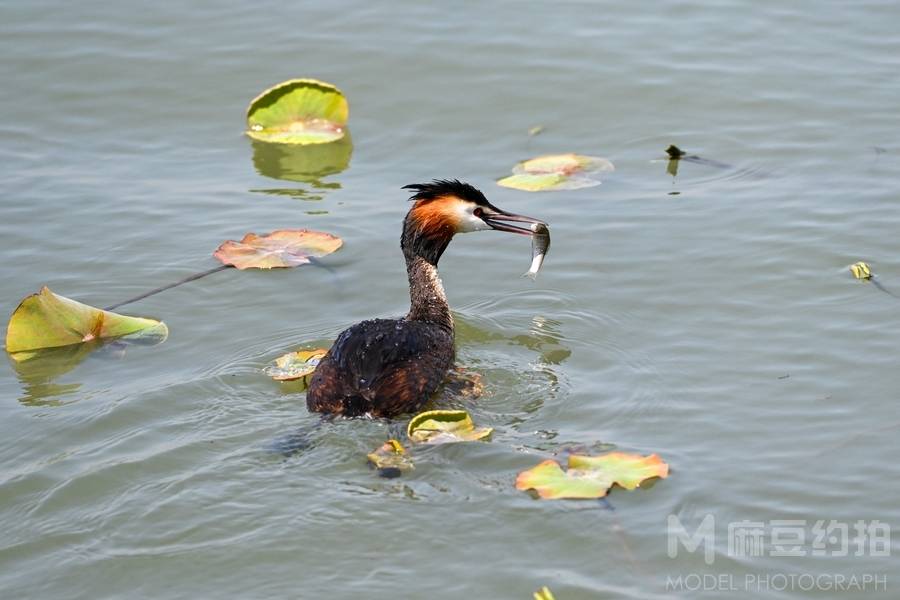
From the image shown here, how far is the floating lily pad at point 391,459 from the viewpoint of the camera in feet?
19.4

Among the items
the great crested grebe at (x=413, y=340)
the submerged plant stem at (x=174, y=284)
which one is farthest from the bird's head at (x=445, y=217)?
the submerged plant stem at (x=174, y=284)

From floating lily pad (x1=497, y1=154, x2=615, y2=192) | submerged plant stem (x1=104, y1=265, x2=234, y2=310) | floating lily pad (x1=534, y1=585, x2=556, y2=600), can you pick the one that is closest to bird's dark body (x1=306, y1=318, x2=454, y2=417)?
submerged plant stem (x1=104, y1=265, x2=234, y2=310)

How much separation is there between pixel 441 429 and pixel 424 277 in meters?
1.66

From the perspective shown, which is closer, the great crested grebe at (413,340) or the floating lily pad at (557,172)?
the great crested grebe at (413,340)

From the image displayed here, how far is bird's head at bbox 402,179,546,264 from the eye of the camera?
24.8 feet

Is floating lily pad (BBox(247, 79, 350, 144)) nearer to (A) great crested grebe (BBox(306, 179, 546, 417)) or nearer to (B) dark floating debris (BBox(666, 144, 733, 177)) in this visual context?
(B) dark floating debris (BBox(666, 144, 733, 177))

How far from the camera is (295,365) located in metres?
7.12

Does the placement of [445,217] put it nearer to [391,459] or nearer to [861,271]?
[391,459]

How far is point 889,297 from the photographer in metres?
7.61

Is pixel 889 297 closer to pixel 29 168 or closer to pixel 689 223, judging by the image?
pixel 689 223

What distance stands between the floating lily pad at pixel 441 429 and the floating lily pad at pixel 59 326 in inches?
81.8

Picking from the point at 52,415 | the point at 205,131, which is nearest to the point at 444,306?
the point at 52,415

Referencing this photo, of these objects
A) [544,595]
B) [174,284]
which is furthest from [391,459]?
[174,284]

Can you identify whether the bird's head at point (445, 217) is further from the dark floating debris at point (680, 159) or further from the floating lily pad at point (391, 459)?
the dark floating debris at point (680, 159)
